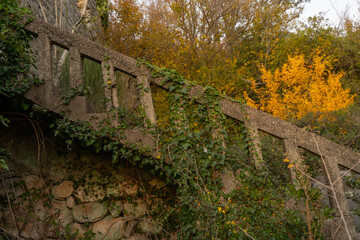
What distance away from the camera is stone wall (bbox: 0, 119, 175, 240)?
3338 millimetres

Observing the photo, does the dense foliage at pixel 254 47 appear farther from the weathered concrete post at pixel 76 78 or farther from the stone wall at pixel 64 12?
the weathered concrete post at pixel 76 78

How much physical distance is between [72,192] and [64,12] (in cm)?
402

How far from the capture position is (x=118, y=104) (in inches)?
126

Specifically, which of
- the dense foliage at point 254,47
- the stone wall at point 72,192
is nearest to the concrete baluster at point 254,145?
the stone wall at point 72,192

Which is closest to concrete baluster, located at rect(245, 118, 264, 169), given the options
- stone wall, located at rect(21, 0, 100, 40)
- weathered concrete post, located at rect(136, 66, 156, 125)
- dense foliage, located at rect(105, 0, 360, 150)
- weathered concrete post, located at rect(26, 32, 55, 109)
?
weathered concrete post, located at rect(136, 66, 156, 125)

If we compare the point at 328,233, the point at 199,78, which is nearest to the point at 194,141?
the point at 328,233

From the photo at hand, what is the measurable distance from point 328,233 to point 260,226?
756mm

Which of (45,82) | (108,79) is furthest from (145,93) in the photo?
(45,82)

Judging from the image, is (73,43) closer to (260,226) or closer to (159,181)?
(159,181)

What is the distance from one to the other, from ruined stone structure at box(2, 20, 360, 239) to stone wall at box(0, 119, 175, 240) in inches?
10.1

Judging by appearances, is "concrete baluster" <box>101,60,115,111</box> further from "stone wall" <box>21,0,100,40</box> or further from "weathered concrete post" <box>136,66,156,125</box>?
"stone wall" <box>21,0,100,40</box>

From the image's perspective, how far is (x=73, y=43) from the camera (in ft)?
10.1

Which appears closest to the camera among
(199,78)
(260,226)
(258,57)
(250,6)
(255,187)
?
(260,226)

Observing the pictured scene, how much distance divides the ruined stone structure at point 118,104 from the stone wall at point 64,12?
1.43m
